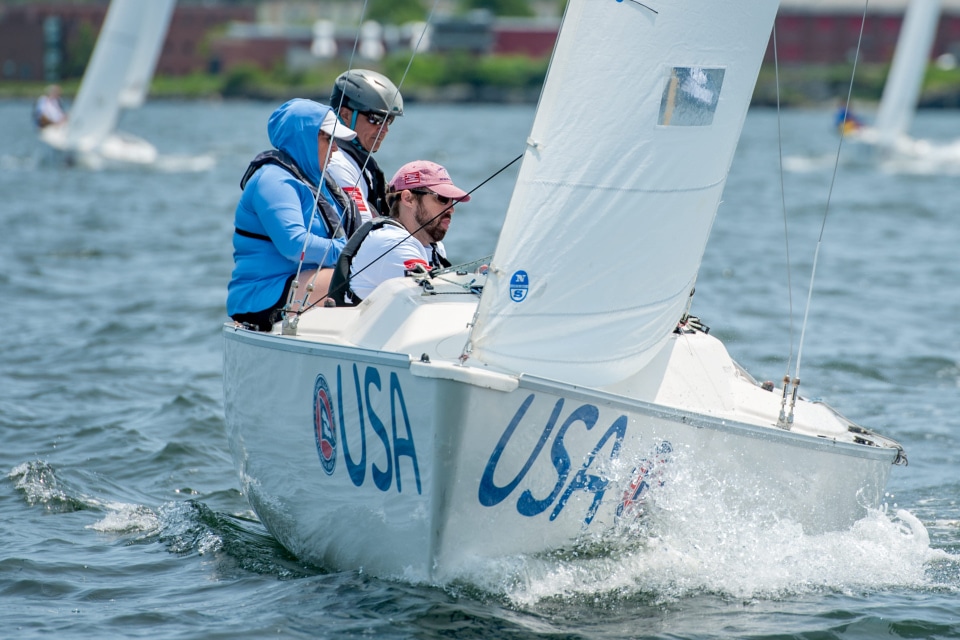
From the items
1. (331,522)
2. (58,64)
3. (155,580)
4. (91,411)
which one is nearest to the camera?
(331,522)

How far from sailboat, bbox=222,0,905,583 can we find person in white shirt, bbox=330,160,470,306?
18 centimetres

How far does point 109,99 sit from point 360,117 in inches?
835

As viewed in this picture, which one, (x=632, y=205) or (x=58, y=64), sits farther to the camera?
(x=58, y=64)

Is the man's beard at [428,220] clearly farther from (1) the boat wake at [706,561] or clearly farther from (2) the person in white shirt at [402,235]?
(1) the boat wake at [706,561]

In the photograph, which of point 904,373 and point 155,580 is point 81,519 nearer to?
point 155,580

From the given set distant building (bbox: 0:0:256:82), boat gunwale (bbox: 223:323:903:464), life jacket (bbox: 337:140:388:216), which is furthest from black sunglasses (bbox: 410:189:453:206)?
distant building (bbox: 0:0:256:82)

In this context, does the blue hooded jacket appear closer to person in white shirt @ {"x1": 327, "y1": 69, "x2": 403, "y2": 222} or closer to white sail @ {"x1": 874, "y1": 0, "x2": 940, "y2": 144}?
person in white shirt @ {"x1": 327, "y1": 69, "x2": 403, "y2": 222}

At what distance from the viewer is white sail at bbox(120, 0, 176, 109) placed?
26016 mm

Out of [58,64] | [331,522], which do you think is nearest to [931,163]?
[331,522]

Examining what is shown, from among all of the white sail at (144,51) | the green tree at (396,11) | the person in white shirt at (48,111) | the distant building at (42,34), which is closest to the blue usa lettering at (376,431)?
the white sail at (144,51)

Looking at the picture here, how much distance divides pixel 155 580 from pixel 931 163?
30034 millimetres

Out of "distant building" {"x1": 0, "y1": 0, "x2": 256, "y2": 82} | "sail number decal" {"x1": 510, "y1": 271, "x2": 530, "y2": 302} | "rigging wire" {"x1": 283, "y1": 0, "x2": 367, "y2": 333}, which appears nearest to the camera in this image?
"sail number decal" {"x1": 510, "y1": 271, "x2": 530, "y2": 302}

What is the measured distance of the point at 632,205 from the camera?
12.6 ft

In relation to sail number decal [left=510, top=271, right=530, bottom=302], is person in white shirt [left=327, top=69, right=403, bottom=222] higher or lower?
higher
